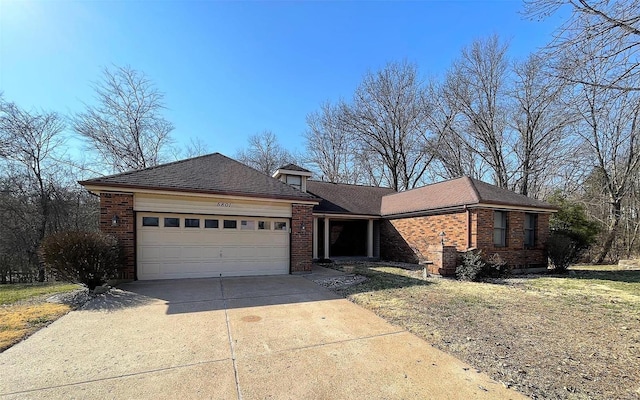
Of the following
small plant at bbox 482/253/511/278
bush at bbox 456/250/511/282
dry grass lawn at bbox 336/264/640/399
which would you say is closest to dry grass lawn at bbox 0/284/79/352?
dry grass lawn at bbox 336/264/640/399

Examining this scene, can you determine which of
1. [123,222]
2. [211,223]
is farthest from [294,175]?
[123,222]

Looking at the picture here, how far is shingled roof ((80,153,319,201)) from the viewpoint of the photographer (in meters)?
8.51

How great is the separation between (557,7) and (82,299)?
1103 centimetres

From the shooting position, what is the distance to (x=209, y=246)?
933cm

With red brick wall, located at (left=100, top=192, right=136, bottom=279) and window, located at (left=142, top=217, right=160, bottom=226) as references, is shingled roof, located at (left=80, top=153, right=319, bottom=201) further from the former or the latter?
window, located at (left=142, top=217, right=160, bottom=226)

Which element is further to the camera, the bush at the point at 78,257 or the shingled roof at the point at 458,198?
the shingled roof at the point at 458,198

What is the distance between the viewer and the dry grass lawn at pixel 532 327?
3.15m

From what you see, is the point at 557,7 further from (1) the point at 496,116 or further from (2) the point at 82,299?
(1) the point at 496,116

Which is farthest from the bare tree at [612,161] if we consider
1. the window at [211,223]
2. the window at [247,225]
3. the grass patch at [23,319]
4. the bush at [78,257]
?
the grass patch at [23,319]

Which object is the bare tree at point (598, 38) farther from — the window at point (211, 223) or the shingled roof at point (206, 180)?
the window at point (211, 223)

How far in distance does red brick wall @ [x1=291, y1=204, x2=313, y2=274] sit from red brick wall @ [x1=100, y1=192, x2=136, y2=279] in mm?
4900

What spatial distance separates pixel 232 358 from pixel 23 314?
4.81m

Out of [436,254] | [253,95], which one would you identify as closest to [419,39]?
[253,95]

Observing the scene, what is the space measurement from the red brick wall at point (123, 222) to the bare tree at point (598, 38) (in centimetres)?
1044
